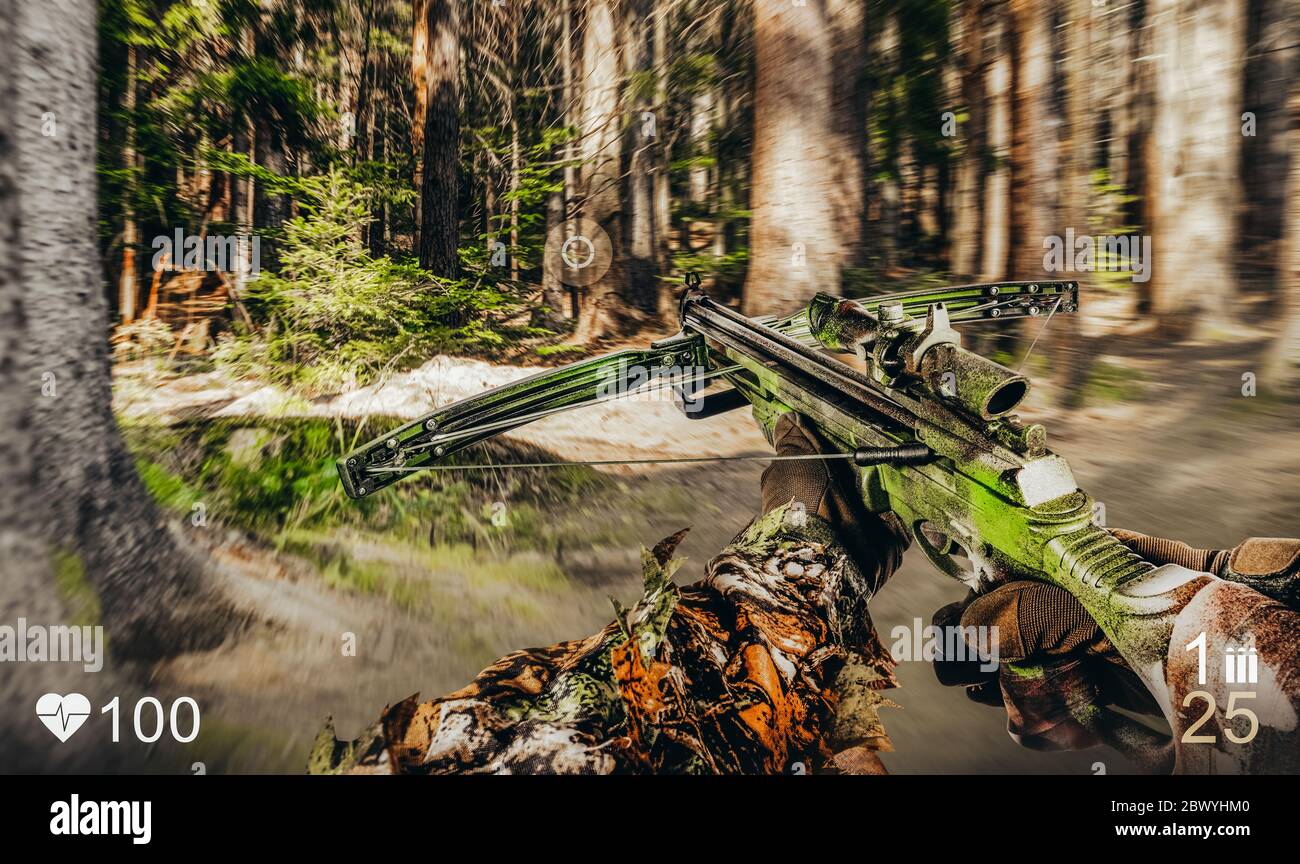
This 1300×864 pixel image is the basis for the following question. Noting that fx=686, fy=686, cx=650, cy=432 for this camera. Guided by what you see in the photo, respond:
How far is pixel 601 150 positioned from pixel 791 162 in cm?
65

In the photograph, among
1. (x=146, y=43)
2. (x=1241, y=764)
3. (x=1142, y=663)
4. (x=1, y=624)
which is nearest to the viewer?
(x=1142, y=663)

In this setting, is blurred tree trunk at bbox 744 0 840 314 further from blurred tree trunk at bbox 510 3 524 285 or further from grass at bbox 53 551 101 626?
grass at bbox 53 551 101 626

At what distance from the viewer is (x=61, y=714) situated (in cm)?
207

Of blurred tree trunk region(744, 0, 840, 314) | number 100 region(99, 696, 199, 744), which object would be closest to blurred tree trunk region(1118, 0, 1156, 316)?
blurred tree trunk region(744, 0, 840, 314)

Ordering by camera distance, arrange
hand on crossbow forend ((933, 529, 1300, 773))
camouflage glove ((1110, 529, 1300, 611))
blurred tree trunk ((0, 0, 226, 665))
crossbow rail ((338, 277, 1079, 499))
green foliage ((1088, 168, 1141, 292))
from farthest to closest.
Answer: green foliage ((1088, 168, 1141, 292)) < crossbow rail ((338, 277, 1079, 499)) < blurred tree trunk ((0, 0, 226, 665)) < camouflage glove ((1110, 529, 1300, 611)) < hand on crossbow forend ((933, 529, 1300, 773))

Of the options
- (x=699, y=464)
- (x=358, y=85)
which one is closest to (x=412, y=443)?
(x=699, y=464)

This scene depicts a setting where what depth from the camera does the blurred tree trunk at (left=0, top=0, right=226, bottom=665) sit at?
79.4 inches

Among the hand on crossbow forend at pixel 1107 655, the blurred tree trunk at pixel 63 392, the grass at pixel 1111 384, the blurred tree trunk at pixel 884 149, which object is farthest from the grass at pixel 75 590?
the grass at pixel 1111 384

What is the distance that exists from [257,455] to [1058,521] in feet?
7.77

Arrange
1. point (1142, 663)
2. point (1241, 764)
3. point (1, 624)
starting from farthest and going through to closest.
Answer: point (1, 624) → point (1241, 764) → point (1142, 663)

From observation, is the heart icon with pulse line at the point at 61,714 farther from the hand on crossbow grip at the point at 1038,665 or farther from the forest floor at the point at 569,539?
the hand on crossbow grip at the point at 1038,665

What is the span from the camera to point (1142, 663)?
1.76 meters

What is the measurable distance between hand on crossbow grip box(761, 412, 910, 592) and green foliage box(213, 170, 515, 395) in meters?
1.02
